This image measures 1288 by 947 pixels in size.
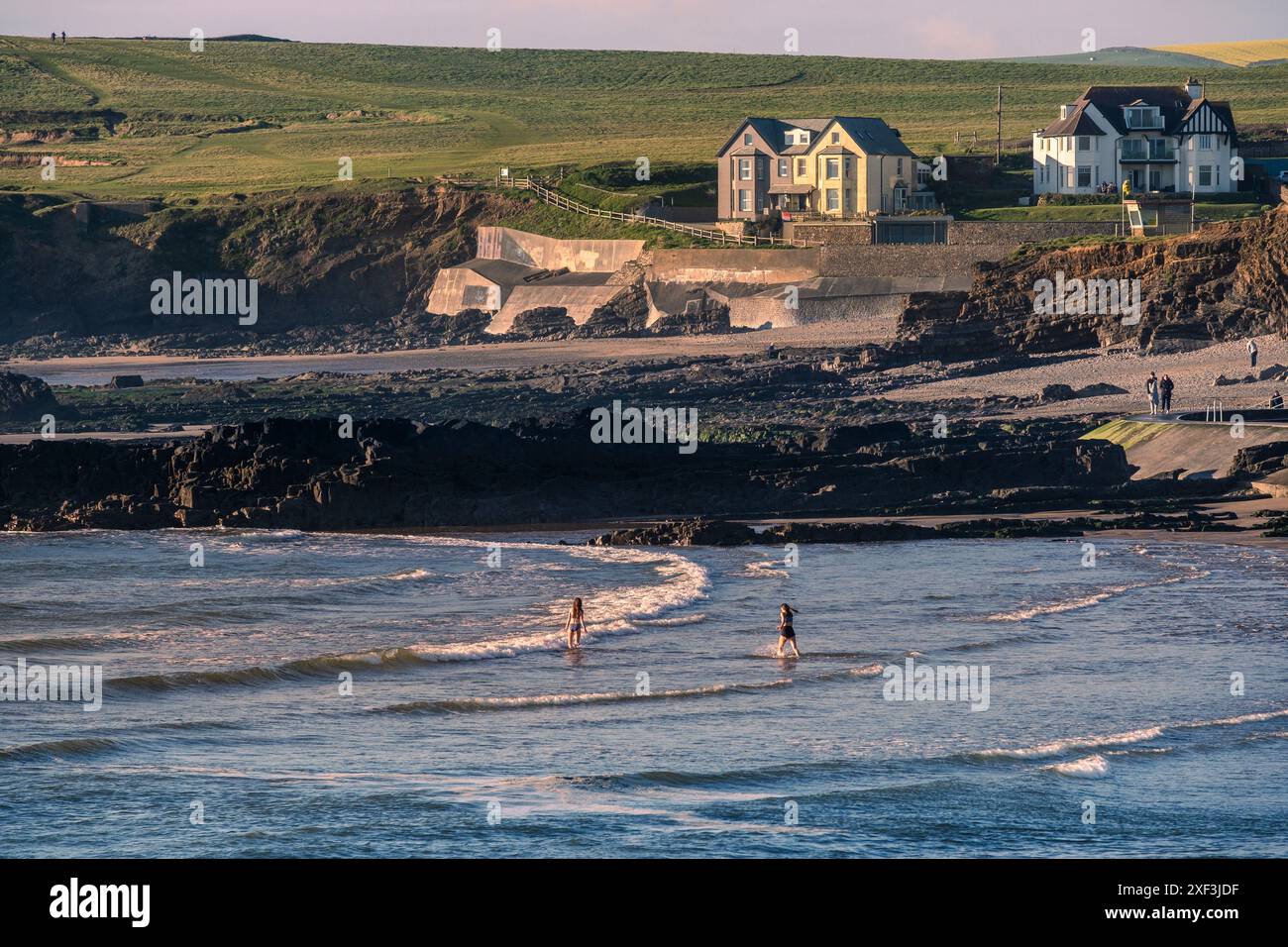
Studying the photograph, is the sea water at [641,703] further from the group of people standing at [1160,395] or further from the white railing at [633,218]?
the white railing at [633,218]

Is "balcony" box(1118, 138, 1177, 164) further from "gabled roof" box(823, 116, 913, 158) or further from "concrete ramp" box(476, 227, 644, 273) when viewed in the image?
"concrete ramp" box(476, 227, 644, 273)

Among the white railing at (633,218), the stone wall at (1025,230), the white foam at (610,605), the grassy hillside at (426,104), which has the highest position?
the grassy hillside at (426,104)

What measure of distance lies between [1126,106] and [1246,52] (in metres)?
112

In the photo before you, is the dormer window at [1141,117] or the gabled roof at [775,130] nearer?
the dormer window at [1141,117]

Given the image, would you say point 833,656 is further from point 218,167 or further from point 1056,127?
point 218,167

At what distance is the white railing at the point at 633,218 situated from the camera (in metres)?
73.9

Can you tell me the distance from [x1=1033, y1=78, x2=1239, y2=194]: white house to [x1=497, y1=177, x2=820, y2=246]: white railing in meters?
12.8

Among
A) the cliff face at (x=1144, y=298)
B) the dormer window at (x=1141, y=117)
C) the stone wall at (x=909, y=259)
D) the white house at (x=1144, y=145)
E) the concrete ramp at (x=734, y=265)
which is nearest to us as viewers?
the cliff face at (x=1144, y=298)

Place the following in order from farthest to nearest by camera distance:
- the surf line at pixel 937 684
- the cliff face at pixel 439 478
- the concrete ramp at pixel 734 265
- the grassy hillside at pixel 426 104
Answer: the grassy hillside at pixel 426 104, the concrete ramp at pixel 734 265, the cliff face at pixel 439 478, the surf line at pixel 937 684

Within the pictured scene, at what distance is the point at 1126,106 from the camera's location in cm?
7619

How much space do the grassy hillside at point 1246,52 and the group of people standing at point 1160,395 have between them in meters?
136

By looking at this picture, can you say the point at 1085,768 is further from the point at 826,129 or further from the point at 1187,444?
the point at 826,129

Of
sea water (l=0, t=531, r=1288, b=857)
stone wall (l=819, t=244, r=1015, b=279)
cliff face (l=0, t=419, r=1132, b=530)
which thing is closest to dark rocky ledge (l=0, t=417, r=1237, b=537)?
cliff face (l=0, t=419, r=1132, b=530)

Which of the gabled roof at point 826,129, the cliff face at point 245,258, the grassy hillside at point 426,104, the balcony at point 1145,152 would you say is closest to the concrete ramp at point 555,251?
the cliff face at point 245,258
